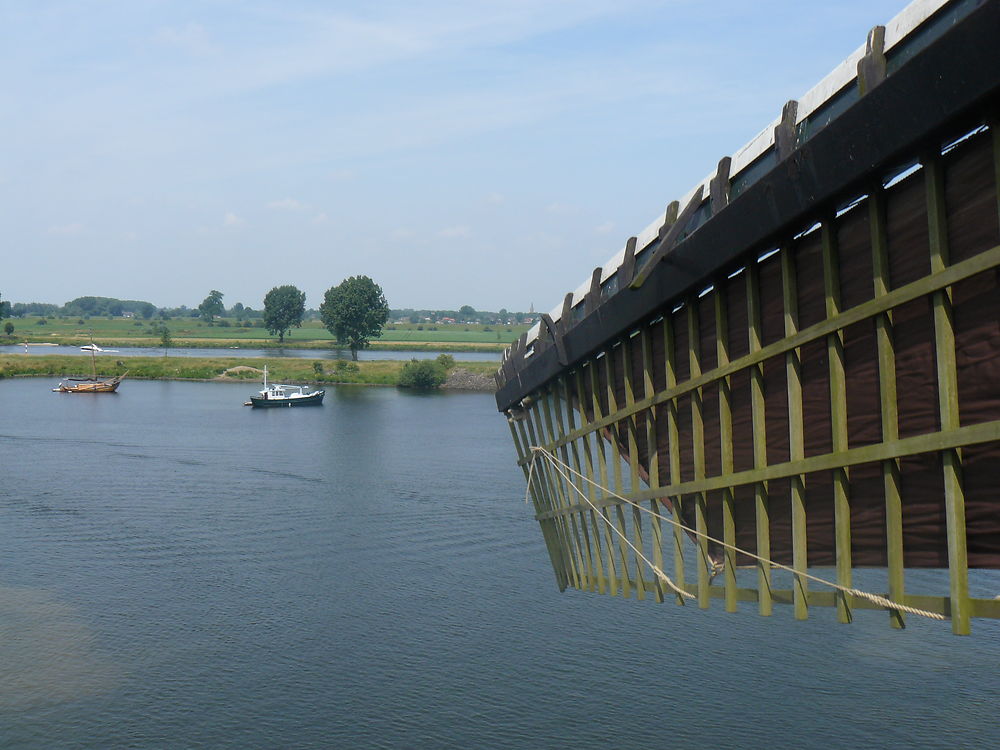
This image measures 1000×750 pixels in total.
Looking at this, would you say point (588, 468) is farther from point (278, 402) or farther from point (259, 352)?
point (259, 352)

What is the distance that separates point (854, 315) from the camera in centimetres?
555

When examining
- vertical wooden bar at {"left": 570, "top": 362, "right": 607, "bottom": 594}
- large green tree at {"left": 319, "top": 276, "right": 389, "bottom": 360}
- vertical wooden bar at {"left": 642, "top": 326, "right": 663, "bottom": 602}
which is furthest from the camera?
large green tree at {"left": 319, "top": 276, "right": 389, "bottom": 360}

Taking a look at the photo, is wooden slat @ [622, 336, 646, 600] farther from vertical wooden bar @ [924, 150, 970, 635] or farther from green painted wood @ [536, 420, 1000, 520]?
vertical wooden bar @ [924, 150, 970, 635]

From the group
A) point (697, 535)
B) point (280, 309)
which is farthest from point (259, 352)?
point (697, 535)

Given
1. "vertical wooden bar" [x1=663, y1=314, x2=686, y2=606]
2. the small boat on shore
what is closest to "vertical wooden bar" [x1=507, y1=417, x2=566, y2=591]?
"vertical wooden bar" [x1=663, y1=314, x2=686, y2=606]

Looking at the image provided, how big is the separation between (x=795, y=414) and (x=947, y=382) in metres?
1.20

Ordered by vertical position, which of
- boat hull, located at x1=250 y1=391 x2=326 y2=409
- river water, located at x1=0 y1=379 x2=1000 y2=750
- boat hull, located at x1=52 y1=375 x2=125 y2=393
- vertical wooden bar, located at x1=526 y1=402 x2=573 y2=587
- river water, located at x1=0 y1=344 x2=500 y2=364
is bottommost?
river water, located at x1=0 y1=379 x2=1000 y2=750

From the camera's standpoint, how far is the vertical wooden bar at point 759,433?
21.0 feet

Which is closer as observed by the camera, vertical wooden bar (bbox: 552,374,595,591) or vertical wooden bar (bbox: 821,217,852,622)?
vertical wooden bar (bbox: 821,217,852,622)

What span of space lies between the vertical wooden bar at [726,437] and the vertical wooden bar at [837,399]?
93cm

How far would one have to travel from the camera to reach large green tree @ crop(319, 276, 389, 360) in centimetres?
14762

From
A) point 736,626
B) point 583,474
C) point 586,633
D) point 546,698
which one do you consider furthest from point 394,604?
point 583,474

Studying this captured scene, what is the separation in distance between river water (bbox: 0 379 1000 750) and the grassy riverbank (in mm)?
68239

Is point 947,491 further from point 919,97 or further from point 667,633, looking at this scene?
point 667,633
